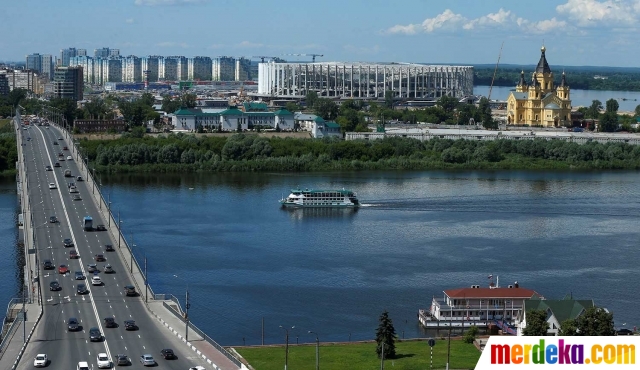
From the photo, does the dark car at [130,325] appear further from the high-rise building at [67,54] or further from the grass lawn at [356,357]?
the high-rise building at [67,54]

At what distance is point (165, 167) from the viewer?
36.2m

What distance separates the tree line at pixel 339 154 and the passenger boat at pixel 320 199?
7.92 metres

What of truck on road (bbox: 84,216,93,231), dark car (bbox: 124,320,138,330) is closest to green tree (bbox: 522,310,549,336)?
dark car (bbox: 124,320,138,330)

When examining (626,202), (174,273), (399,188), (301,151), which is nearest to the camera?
(174,273)

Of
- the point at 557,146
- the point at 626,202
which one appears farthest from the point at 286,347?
the point at 557,146

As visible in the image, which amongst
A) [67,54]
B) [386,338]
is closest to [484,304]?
[386,338]

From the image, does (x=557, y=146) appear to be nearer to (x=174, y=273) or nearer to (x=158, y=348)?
(x=174, y=273)

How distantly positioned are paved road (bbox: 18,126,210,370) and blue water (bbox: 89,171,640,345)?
A: 38.8 inches

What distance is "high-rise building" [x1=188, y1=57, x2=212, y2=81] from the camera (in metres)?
112

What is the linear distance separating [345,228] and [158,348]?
38.4ft

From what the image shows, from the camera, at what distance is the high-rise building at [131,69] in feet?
345

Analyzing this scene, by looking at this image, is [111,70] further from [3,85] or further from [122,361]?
[122,361]

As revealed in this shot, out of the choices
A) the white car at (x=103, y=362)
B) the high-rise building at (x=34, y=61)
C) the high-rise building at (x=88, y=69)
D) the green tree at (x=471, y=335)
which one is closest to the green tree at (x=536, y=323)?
the green tree at (x=471, y=335)

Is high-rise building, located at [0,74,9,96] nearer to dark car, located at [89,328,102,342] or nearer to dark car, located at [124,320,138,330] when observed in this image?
dark car, located at [124,320,138,330]
